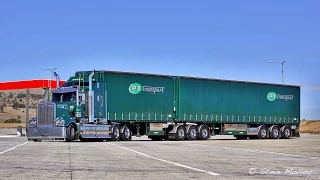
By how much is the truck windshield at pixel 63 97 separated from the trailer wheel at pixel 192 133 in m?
9.34

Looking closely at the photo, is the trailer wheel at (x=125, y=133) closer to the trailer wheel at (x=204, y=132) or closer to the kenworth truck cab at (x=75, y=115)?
the kenworth truck cab at (x=75, y=115)

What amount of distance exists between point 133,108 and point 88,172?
81.1 feet

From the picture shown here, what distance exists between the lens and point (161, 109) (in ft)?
134

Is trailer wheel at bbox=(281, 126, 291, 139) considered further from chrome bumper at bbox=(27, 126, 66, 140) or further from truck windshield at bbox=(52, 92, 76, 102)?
chrome bumper at bbox=(27, 126, 66, 140)

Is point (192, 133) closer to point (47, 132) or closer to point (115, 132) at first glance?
point (115, 132)

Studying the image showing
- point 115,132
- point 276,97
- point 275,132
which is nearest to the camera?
point 115,132

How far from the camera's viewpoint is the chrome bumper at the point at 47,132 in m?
35.9

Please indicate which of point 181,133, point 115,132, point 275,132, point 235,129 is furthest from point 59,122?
point 275,132

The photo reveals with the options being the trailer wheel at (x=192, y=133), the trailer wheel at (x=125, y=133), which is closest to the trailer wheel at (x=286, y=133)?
the trailer wheel at (x=192, y=133)

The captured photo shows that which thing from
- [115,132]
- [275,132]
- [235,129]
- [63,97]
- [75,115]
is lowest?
[275,132]

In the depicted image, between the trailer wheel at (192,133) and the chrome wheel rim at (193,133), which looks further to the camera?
the chrome wheel rim at (193,133)

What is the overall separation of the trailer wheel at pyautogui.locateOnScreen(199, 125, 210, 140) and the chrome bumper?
36.5 ft

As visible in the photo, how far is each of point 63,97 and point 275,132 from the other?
1885 centimetres

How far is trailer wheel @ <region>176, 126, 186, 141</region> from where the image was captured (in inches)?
1626
